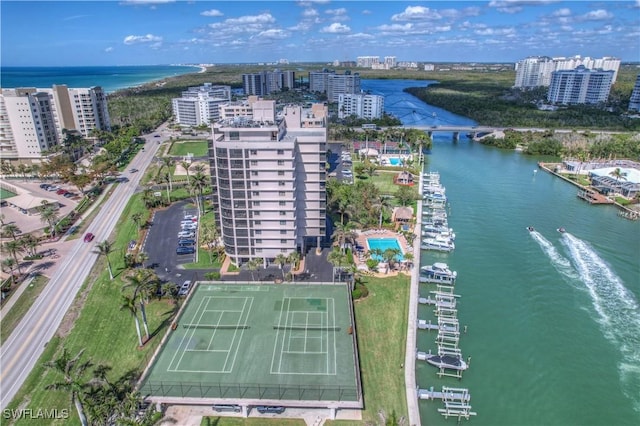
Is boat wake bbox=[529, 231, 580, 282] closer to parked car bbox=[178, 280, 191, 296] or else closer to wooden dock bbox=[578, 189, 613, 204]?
wooden dock bbox=[578, 189, 613, 204]


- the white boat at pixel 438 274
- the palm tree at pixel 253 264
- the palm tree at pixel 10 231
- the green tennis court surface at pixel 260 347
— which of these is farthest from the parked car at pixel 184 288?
the white boat at pixel 438 274

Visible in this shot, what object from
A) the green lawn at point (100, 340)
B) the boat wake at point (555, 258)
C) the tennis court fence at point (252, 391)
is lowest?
the boat wake at point (555, 258)

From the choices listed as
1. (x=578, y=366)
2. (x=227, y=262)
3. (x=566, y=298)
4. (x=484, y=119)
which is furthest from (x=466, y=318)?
(x=484, y=119)

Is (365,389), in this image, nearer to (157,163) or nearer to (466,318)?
(466,318)

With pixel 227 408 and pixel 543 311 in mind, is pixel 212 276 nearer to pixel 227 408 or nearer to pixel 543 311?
pixel 227 408

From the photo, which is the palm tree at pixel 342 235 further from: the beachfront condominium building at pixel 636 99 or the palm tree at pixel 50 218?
the beachfront condominium building at pixel 636 99

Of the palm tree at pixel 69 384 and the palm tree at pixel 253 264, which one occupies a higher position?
the palm tree at pixel 69 384
